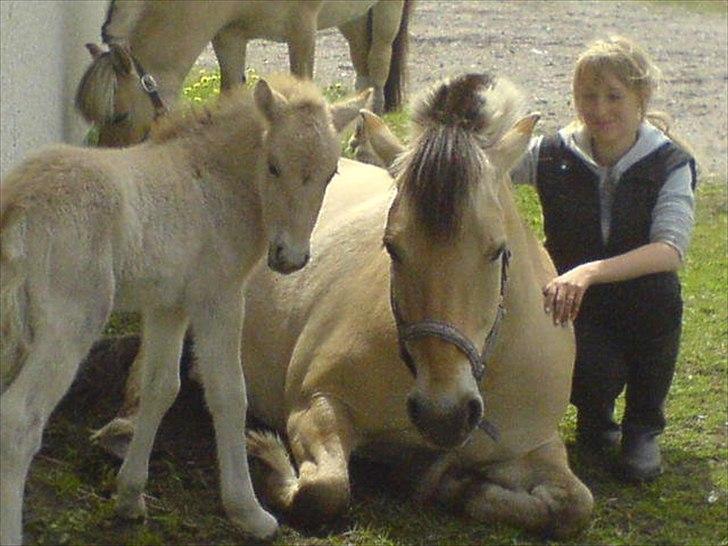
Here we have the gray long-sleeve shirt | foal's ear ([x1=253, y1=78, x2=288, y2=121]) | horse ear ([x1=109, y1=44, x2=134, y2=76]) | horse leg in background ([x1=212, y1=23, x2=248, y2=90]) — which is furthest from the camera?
horse leg in background ([x1=212, y1=23, x2=248, y2=90])

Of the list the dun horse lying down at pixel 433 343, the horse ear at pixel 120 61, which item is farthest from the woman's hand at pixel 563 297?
the horse ear at pixel 120 61

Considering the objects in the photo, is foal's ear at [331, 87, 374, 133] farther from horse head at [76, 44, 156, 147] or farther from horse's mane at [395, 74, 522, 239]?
horse head at [76, 44, 156, 147]

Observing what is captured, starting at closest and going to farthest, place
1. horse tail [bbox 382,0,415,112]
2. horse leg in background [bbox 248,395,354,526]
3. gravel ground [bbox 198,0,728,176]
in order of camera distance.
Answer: horse leg in background [bbox 248,395,354,526], horse tail [bbox 382,0,415,112], gravel ground [bbox 198,0,728,176]

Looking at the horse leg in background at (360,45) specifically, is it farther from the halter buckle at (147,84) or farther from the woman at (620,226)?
the woman at (620,226)

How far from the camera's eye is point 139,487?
3924 mm

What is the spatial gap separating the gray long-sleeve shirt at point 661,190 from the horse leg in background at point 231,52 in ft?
10.3

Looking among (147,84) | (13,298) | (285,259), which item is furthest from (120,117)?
(13,298)

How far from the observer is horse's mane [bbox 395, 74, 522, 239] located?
3.82 m

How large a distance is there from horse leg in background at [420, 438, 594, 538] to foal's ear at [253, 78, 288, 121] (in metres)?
1.38

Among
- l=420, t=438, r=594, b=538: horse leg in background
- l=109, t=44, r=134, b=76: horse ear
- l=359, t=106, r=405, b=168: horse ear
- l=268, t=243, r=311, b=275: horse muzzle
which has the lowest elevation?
l=420, t=438, r=594, b=538: horse leg in background

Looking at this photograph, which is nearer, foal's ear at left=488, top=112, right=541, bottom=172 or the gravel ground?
foal's ear at left=488, top=112, right=541, bottom=172

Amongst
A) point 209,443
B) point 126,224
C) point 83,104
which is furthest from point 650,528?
point 83,104

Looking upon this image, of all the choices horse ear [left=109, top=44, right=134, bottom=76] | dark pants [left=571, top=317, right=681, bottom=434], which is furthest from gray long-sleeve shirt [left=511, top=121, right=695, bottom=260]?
horse ear [left=109, top=44, right=134, bottom=76]

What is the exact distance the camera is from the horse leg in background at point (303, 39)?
839 cm
